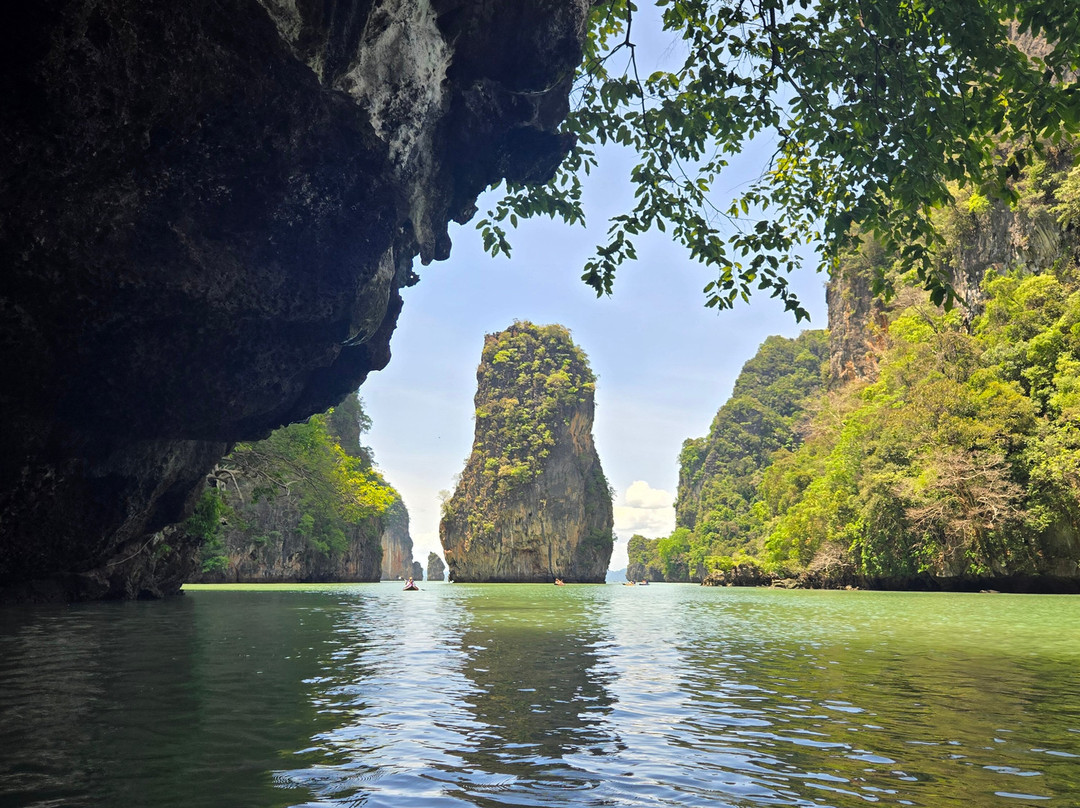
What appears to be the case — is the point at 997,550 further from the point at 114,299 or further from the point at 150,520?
the point at 114,299

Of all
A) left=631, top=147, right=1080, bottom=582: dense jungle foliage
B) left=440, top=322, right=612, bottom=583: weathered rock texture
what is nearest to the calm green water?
left=631, top=147, right=1080, bottom=582: dense jungle foliage

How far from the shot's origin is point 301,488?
115 ft

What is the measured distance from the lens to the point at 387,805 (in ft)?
10.9

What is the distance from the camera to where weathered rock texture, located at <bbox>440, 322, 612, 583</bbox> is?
80.3 metres

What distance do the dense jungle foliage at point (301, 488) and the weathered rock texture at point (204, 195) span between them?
31.8 feet

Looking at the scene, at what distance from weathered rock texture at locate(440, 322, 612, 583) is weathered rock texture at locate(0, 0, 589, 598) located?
68.0m

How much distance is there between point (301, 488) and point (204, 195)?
28037mm

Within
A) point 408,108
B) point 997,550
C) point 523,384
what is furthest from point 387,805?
point 523,384

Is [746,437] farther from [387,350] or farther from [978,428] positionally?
[387,350]

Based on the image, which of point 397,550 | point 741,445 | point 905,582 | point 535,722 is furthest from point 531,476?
point 397,550

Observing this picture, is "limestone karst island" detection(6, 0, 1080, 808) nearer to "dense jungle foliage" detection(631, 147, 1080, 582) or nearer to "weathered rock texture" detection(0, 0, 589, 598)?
"weathered rock texture" detection(0, 0, 589, 598)

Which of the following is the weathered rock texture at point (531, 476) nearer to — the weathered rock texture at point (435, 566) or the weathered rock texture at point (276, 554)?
the weathered rock texture at point (276, 554)

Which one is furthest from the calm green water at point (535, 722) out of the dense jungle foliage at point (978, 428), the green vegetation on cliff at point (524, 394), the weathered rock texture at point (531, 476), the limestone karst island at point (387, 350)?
the green vegetation on cliff at point (524, 394)

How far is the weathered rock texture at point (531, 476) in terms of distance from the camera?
80312mm
